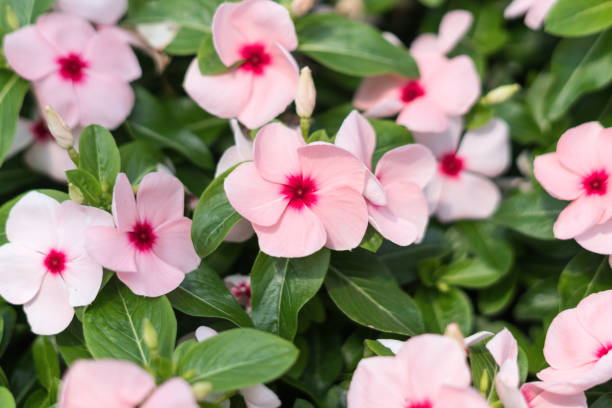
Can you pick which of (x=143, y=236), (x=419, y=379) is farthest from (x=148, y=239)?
(x=419, y=379)

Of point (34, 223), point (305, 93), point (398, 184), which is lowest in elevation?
point (34, 223)

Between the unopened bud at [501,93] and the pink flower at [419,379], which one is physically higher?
the unopened bud at [501,93]

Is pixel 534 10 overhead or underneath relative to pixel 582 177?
overhead

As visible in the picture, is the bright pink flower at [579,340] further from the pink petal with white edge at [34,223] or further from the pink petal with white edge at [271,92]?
the pink petal with white edge at [34,223]

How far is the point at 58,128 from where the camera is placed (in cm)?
124

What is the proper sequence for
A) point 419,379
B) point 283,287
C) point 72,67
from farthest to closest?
point 72,67
point 283,287
point 419,379

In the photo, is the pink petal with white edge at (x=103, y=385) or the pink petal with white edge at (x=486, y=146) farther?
the pink petal with white edge at (x=486, y=146)

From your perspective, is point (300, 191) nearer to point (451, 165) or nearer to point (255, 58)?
point (255, 58)

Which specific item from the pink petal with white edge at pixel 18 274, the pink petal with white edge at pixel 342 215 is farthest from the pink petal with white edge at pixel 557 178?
the pink petal with white edge at pixel 18 274

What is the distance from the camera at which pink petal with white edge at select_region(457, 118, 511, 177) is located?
167 cm

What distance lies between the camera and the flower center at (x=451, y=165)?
168 cm

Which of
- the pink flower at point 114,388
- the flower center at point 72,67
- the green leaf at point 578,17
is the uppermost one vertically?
the green leaf at point 578,17

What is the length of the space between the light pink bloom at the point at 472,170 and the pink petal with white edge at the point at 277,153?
585 millimetres

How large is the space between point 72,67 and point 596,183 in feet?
3.88
